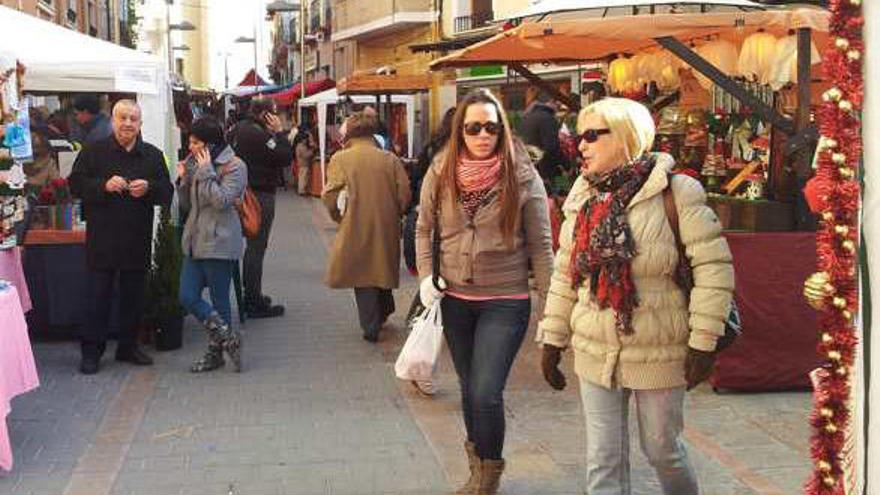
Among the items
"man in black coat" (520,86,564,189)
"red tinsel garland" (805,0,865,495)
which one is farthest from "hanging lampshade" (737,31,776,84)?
"red tinsel garland" (805,0,865,495)

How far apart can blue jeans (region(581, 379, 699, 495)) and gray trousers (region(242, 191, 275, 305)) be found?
5.74 meters

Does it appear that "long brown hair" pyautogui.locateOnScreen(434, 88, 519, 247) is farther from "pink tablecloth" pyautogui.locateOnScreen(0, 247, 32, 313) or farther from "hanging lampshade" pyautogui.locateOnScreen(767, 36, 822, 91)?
"pink tablecloth" pyautogui.locateOnScreen(0, 247, 32, 313)

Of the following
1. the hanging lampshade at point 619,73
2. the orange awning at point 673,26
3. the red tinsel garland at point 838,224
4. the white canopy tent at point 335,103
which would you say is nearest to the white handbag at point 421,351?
the orange awning at point 673,26

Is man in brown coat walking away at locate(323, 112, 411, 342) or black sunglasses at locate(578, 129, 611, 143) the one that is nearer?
black sunglasses at locate(578, 129, 611, 143)

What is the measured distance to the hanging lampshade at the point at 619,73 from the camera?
32.3 feet

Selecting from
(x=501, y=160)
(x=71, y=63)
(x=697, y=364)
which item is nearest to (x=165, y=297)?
(x=71, y=63)

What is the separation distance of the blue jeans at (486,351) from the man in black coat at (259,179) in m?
4.72

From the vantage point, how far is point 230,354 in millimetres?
7305

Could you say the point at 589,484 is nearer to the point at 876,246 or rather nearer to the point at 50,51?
the point at 876,246

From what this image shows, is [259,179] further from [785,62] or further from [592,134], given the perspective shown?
[592,134]

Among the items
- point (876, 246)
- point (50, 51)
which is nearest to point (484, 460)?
point (876, 246)

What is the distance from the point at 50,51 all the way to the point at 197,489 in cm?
467

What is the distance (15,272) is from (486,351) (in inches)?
162

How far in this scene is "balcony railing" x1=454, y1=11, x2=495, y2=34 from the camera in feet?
87.4
